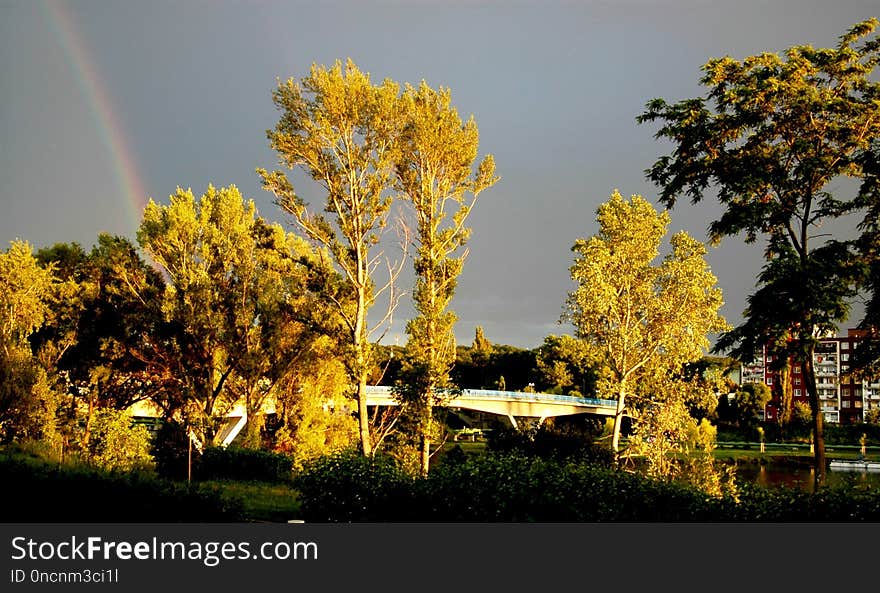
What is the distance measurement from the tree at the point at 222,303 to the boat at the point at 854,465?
3854 cm

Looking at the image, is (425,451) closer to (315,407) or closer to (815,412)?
(315,407)

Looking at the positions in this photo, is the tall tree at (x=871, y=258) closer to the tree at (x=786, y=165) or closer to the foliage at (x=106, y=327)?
the tree at (x=786, y=165)

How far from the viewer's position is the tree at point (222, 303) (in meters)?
30.7

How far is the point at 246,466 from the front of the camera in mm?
23219

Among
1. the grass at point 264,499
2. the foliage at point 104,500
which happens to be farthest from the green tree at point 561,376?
the foliage at point 104,500

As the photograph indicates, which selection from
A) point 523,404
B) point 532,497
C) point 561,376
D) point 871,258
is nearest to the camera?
point 532,497

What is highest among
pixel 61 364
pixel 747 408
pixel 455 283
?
pixel 455 283

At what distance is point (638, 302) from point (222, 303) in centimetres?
1615

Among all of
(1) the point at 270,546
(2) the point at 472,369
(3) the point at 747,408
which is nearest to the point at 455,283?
(1) the point at 270,546

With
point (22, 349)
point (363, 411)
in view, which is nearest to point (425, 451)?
point (363, 411)

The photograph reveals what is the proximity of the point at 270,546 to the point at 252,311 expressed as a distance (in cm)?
2271

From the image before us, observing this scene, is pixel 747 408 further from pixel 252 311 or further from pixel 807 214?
pixel 807 214

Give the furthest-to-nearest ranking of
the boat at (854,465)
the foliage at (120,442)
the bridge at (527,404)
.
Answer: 1. the bridge at (527,404)
2. the boat at (854,465)
3. the foliage at (120,442)

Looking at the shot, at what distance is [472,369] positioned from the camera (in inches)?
3829
